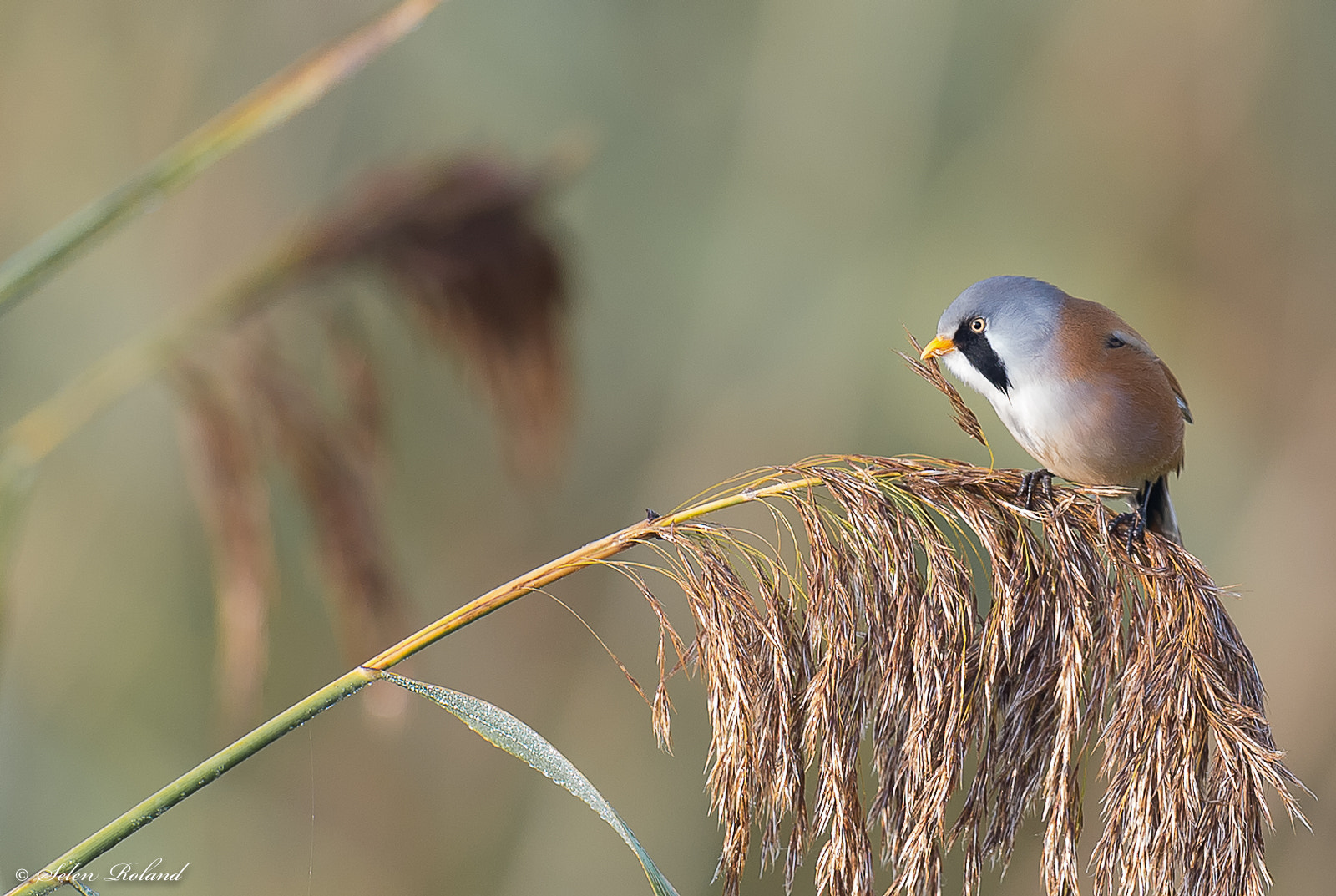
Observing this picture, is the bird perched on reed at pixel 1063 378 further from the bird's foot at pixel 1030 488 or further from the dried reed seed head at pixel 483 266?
the dried reed seed head at pixel 483 266

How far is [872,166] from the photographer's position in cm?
348

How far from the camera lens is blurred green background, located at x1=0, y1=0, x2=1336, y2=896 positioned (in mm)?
3170

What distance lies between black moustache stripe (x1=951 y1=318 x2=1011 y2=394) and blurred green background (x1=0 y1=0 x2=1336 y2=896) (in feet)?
3.97

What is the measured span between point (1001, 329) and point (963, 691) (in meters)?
0.84

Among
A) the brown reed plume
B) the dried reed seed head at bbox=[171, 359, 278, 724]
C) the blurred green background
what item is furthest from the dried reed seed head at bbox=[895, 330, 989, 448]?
the blurred green background

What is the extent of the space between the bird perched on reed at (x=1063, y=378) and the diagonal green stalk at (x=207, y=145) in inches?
38.0

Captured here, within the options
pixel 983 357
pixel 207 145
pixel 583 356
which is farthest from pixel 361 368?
pixel 583 356

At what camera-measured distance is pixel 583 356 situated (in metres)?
3.88

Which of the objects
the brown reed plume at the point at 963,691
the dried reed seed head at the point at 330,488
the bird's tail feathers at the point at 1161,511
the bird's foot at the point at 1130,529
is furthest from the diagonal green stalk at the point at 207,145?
the bird's tail feathers at the point at 1161,511

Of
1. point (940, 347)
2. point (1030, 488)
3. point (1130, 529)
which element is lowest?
point (1130, 529)

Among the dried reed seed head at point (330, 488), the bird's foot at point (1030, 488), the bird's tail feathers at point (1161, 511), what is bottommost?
the bird's tail feathers at point (1161, 511)

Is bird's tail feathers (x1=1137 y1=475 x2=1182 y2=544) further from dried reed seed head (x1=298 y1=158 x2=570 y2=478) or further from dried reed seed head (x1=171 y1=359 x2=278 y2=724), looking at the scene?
dried reed seed head (x1=171 y1=359 x2=278 y2=724)

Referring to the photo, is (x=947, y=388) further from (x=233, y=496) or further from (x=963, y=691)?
(x=233, y=496)

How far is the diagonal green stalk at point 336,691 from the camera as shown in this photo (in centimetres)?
96
